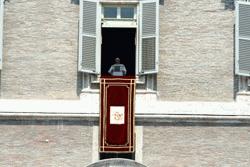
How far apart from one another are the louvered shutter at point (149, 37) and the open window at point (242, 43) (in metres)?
2.19

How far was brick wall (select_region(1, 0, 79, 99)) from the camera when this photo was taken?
2302cm

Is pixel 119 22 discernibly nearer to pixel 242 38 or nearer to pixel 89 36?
pixel 89 36

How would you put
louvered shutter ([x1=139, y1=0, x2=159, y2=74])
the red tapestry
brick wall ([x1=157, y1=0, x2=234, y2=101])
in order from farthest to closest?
brick wall ([x1=157, y1=0, x2=234, y2=101]), louvered shutter ([x1=139, y1=0, x2=159, y2=74]), the red tapestry

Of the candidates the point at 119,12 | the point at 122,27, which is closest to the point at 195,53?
the point at 122,27

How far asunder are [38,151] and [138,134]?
8.83ft

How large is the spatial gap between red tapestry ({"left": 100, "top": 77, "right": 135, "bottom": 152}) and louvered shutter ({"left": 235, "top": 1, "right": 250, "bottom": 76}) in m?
2.95

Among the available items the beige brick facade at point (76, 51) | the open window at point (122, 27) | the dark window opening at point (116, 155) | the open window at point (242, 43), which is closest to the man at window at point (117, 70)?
the open window at point (122, 27)

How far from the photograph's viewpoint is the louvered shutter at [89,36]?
22953 mm

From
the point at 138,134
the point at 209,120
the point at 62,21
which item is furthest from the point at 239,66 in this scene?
the point at 62,21

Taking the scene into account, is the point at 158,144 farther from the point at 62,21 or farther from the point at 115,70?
the point at 62,21

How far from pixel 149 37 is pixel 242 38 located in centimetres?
252

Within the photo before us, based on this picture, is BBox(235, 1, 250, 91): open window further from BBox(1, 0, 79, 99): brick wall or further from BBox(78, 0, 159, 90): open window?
BBox(1, 0, 79, 99): brick wall

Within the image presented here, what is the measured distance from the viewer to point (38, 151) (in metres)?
22.6

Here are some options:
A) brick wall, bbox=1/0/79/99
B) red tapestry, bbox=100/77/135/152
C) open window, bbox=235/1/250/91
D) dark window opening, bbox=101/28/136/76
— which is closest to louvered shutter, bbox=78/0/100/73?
brick wall, bbox=1/0/79/99
